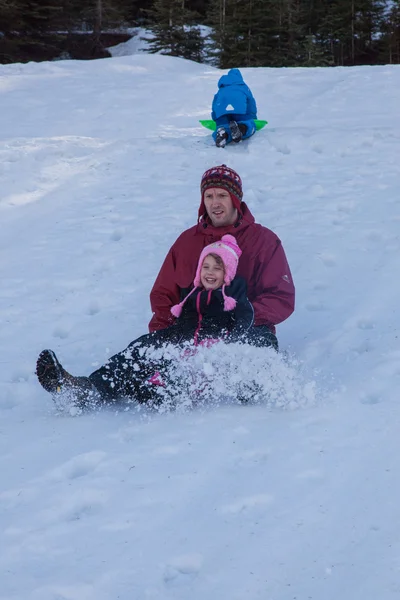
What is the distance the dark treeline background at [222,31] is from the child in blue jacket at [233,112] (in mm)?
14513

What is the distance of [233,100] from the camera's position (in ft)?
25.7

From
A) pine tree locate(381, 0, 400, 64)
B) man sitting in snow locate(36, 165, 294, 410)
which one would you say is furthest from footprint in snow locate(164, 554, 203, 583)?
pine tree locate(381, 0, 400, 64)

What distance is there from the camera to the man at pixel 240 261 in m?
3.81

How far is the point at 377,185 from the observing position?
6.60 meters

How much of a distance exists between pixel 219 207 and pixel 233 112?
4.22 metres

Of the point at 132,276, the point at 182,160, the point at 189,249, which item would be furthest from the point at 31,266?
the point at 182,160

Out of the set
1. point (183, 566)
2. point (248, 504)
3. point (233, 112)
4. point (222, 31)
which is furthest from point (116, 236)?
point (222, 31)

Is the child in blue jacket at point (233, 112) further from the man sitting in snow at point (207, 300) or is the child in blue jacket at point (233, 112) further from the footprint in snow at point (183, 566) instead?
the footprint in snow at point (183, 566)

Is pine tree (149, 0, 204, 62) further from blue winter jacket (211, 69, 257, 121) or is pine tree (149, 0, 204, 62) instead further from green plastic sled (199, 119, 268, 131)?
blue winter jacket (211, 69, 257, 121)

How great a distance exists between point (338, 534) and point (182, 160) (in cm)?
587

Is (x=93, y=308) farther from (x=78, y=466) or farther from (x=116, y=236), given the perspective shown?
(x=78, y=466)

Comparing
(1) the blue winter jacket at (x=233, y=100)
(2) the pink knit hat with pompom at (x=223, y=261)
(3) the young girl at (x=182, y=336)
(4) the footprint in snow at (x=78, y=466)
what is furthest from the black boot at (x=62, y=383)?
(1) the blue winter jacket at (x=233, y=100)

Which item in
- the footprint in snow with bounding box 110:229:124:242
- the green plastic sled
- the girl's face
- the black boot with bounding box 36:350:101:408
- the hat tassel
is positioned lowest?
the black boot with bounding box 36:350:101:408

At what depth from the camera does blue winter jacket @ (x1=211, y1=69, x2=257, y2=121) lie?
7842 millimetres
